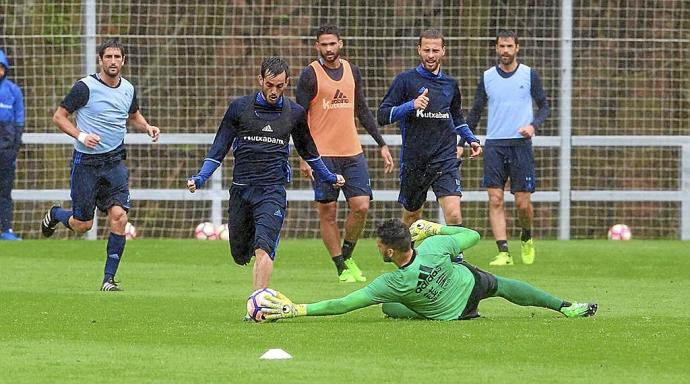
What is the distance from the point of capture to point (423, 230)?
37.1 feet

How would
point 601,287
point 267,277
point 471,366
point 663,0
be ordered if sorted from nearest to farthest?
point 471,366 → point 267,277 → point 601,287 → point 663,0

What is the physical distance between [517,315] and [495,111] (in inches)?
230

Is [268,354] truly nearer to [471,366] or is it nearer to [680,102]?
[471,366]

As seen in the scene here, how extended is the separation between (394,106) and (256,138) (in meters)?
3.20

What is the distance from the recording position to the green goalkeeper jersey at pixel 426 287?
10.3 meters

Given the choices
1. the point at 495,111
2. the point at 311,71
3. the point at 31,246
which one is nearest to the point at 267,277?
the point at 311,71

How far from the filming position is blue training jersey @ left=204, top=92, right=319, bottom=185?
1143 cm

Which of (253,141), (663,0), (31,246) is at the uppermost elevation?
(663,0)

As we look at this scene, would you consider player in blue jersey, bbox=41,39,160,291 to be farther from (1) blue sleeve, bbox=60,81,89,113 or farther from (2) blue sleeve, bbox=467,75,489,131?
(2) blue sleeve, bbox=467,75,489,131

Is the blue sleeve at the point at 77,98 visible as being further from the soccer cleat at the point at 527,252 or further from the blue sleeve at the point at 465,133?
the soccer cleat at the point at 527,252

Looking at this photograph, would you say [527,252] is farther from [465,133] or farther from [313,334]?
[313,334]

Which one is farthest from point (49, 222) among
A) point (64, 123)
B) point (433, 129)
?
point (433, 129)

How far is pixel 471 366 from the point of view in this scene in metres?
8.62

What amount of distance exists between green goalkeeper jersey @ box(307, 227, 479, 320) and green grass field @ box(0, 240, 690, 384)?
6.3 inches
